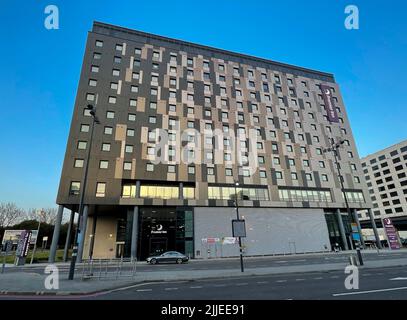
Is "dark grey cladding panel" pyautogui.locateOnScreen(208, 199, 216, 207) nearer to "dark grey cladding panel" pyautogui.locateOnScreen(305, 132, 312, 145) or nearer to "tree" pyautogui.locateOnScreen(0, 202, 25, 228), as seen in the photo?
"dark grey cladding panel" pyautogui.locateOnScreen(305, 132, 312, 145)

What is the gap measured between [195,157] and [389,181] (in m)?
90.5

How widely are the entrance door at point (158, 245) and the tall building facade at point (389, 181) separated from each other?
81765 mm

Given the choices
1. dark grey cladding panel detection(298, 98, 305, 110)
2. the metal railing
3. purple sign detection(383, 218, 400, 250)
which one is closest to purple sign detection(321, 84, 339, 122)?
dark grey cladding panel detection(298, 98, 305, 110)

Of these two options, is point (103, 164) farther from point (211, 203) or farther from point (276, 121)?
point (276, 121)

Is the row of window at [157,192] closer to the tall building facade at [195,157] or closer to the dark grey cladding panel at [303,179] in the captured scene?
the tall building facade at [195,157]

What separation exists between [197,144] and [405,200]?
87.0 m

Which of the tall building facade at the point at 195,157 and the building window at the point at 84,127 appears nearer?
the tall building facade at the point at 195,157

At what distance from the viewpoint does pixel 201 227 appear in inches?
A: 1438

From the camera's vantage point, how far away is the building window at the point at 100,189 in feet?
112

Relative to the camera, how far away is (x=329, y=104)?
54.8 meters

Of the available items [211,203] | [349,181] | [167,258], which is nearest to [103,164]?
[167,258]

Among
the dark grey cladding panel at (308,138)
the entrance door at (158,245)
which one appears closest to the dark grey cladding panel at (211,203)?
the entrance door at (158,245)

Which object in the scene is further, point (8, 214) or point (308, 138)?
point (8, 214)

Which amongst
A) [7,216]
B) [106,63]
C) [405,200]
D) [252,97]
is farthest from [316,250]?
[7,216]
